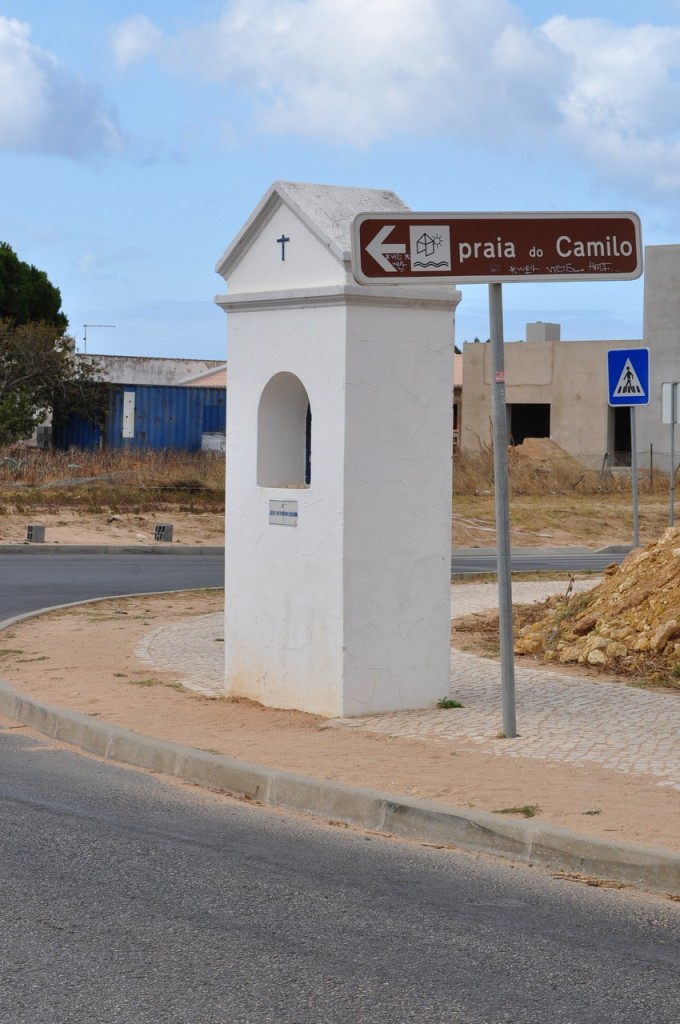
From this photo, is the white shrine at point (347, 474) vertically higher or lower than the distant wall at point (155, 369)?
lower

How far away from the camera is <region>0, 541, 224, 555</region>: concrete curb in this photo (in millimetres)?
24141

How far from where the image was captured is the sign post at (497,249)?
27.8 feet

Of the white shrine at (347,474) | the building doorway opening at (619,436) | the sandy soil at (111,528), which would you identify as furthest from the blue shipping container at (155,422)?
the white shrine at (347,474)

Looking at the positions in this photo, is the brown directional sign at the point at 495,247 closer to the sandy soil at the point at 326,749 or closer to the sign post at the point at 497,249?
the sign post at the point at 497,249

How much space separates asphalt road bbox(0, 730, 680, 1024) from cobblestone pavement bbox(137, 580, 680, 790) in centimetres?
179

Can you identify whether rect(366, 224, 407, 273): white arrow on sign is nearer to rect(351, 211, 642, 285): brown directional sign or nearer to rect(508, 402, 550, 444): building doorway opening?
rect(351, 211, 642, 285): brown directional sign

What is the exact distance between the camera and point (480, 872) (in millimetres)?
6336

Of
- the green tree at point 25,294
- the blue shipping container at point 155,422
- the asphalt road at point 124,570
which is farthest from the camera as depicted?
the green tree at point 25,294

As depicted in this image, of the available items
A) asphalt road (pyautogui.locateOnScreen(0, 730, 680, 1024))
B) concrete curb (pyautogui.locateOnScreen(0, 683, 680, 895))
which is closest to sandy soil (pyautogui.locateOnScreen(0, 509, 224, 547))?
concrete curb (pyautogui.locateOnScreen(0, 683, 680, 895))

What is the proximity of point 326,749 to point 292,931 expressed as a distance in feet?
10.4

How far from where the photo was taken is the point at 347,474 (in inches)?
372

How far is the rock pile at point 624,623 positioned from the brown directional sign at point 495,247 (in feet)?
12.7

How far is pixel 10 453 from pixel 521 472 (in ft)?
45.2

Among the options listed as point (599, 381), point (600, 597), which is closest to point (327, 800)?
point (600, 597)
